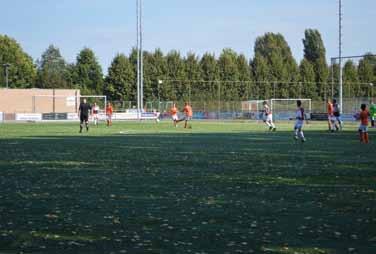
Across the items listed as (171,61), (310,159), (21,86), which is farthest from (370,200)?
(21,86)

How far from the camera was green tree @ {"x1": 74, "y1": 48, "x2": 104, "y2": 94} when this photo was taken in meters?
114

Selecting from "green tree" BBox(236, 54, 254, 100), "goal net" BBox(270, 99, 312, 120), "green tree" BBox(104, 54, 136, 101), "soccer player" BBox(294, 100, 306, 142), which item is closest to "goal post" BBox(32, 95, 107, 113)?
"green tree" BBox(104, 54, 136, 101)

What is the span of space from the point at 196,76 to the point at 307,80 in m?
19.0

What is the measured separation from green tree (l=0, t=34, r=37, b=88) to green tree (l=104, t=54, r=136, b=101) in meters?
19.7

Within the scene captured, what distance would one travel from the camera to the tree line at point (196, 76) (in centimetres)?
10294

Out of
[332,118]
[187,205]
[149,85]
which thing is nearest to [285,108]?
[149,85]

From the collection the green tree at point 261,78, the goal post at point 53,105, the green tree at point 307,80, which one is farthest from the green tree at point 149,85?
the green tree at point 307,80

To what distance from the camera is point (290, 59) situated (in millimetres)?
119625

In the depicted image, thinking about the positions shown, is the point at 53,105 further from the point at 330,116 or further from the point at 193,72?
the point at 330,116

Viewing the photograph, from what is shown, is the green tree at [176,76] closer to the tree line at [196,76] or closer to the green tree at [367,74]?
the tree line at [196,76]

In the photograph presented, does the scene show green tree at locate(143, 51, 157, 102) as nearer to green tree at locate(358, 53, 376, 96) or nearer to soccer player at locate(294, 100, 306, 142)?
green tree at locate(358, 53, 376, 96)

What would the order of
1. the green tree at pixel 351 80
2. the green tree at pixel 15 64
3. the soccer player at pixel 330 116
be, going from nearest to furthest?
the soccer player at pixel 330 116
the green tree at pixel 351 80
the green tree at pixel 15 64

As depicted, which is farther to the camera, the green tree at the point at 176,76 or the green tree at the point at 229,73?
the green tree at the point at 229,73

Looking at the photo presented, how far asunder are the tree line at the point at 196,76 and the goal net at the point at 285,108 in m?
12.9
